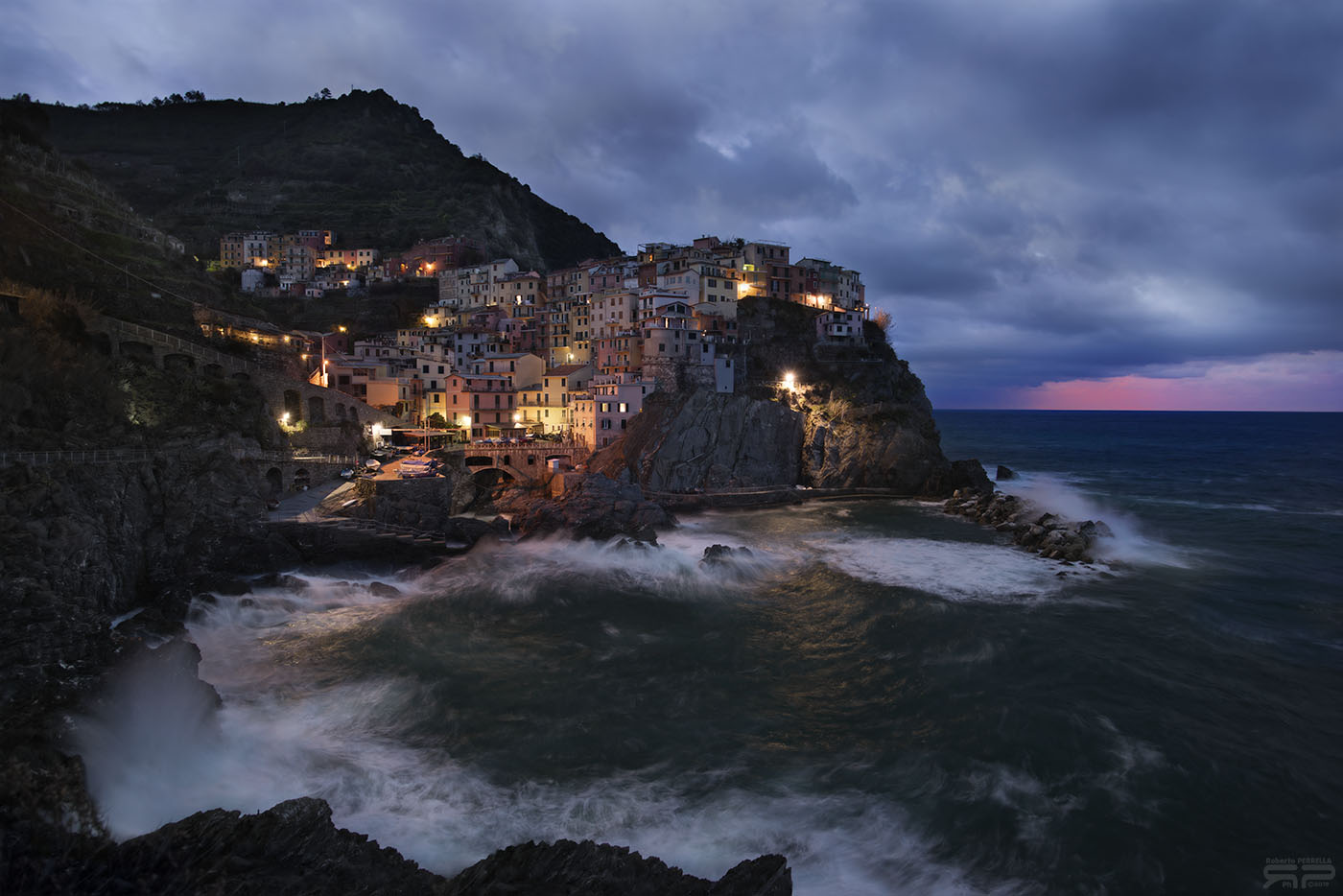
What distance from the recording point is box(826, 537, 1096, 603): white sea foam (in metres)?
29.8

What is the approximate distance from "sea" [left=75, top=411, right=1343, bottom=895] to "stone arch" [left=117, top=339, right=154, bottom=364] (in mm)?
20754

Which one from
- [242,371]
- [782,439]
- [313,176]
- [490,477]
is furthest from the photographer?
[313,176]

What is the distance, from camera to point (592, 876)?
33.8 feet

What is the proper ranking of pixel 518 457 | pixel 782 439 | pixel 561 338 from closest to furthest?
pixel 518 457
pixel 782 439
pixel 561 338

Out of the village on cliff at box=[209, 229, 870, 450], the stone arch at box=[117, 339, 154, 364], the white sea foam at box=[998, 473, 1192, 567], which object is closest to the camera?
the white sea foam at box=[998, 473, 1192, 567]

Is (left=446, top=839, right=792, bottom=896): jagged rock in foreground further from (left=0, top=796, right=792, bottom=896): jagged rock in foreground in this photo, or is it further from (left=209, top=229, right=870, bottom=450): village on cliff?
(left=209, top=229, right=870, bottom=450): village on cliff

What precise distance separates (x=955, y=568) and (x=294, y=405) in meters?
46.1

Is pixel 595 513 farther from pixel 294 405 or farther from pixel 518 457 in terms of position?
pixel 294 405

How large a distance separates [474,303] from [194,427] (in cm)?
5472

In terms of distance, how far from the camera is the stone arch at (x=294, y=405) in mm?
46838

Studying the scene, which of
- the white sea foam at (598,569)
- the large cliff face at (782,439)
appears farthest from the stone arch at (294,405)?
the large cliff face at (782,439)

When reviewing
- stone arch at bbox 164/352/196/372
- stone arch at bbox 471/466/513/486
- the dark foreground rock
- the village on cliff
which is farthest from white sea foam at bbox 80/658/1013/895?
the village on cliff

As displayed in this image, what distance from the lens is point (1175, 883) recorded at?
12.4m

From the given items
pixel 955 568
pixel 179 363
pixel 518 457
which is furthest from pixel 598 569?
pixel 179 363
